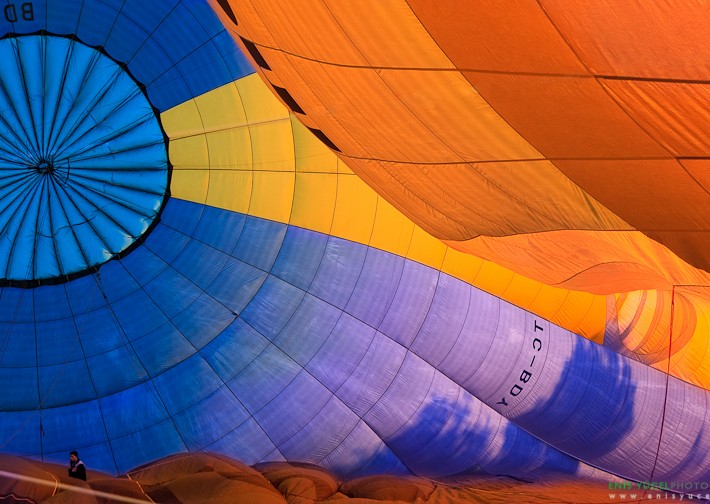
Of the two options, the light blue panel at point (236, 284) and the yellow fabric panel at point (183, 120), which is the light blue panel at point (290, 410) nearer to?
the light blue panel at point (236, 284)

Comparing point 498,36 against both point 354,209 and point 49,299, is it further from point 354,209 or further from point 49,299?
point 49,299

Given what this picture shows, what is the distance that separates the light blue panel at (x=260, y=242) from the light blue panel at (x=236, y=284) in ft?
0.18

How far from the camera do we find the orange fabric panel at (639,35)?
2.50 m

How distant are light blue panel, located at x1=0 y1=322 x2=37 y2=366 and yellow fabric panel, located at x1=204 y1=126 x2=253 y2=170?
1.81 meters

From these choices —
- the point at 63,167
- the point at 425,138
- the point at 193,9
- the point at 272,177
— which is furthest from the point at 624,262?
the point at 63,167

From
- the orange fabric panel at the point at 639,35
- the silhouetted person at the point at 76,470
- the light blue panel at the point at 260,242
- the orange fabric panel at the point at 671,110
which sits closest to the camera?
the orange fabric panel at the point at 639,35

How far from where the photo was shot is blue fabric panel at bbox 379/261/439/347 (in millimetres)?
6316

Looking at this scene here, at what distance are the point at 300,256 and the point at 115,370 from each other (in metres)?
1.55

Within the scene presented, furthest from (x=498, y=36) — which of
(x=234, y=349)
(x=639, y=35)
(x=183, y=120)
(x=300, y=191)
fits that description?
(x=234, y=349)

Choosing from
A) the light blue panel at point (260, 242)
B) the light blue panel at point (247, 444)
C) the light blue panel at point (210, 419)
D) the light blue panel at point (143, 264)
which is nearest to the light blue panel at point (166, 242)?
the light blue panel at point (143, 264)

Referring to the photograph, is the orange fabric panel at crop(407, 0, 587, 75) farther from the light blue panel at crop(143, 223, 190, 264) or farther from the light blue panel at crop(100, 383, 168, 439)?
the light blue panel at crop(100, 383, 168, 439)

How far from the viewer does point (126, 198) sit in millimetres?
6066

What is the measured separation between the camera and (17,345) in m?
6.25

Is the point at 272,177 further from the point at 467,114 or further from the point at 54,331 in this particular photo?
the point at 467,114
